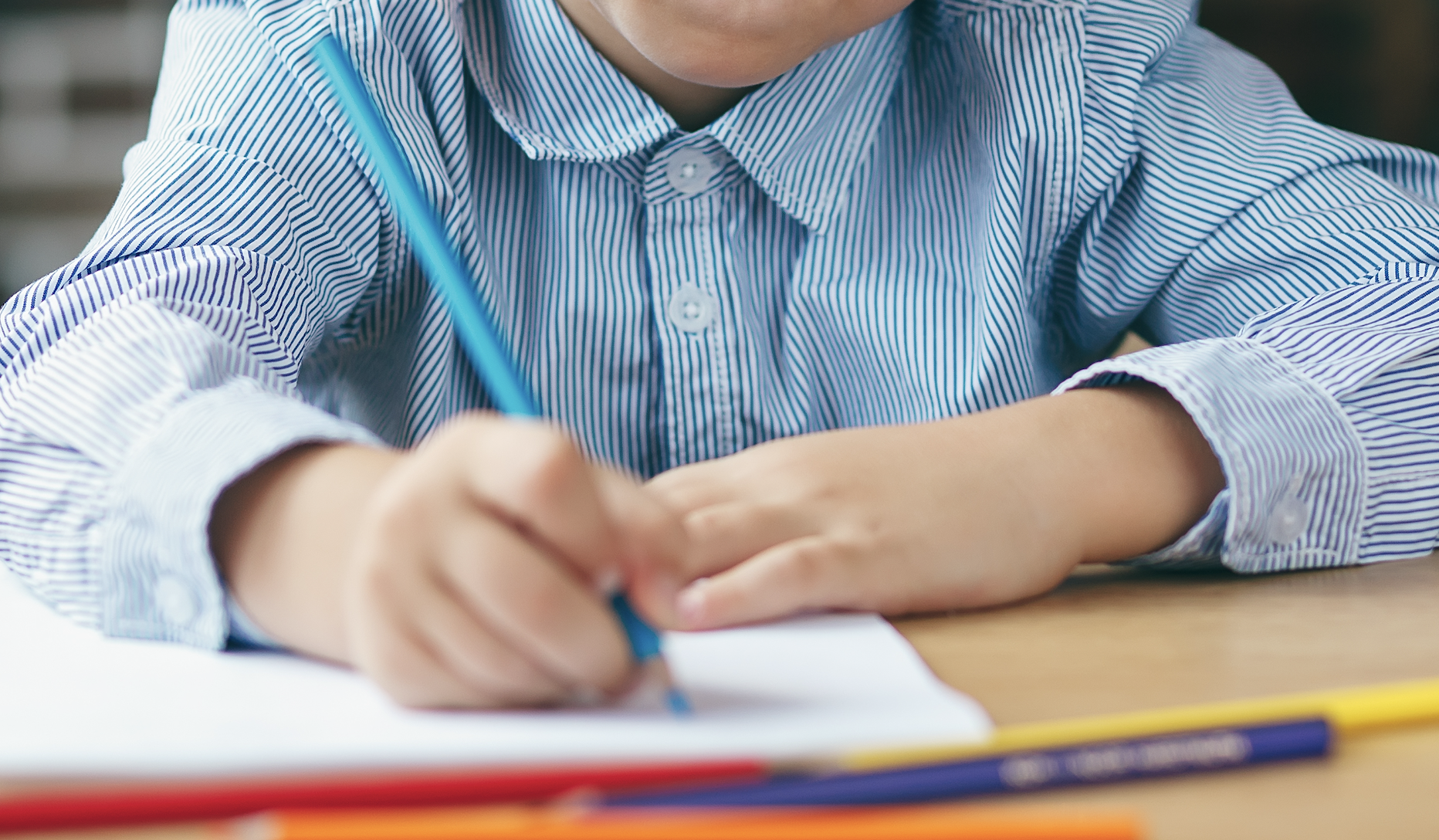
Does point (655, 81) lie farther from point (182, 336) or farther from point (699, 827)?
point (699, 827)

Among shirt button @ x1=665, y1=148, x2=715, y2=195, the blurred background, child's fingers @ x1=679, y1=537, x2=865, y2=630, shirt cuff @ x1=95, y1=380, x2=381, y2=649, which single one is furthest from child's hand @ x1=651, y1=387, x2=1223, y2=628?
the blurred background

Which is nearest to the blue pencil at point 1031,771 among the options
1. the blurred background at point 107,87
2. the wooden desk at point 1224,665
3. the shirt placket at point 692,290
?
the wooden desk at point 1224,665

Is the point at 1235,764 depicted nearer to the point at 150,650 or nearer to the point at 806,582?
the point at 806,582

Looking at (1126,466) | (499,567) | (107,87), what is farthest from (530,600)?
(107,87)

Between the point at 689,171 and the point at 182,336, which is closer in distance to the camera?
the point at 182,336

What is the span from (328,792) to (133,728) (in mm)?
58

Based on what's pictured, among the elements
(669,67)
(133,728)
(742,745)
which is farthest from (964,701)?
(669,67)

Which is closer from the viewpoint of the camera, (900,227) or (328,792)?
(328,792)

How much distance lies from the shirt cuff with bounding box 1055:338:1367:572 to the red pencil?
242 mm

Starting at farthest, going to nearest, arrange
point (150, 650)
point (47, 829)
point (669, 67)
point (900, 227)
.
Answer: point (900, 227), point (669, 67), point (150, 650), point (47, 829)

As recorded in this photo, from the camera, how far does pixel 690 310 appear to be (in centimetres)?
57

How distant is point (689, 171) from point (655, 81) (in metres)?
0.05

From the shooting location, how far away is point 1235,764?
234mm

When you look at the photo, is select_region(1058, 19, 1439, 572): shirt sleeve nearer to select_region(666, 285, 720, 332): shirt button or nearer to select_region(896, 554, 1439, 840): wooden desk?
select_region(896, 554, 1439, 840): wooden desk
